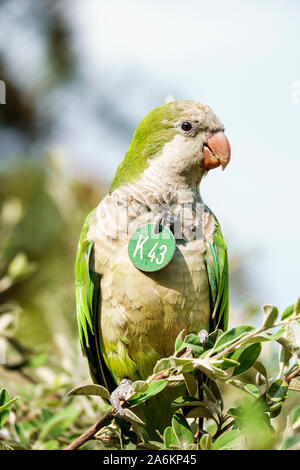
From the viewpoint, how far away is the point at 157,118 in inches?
63.7

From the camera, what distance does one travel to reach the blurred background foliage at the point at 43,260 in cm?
173

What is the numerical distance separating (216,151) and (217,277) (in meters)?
0.38

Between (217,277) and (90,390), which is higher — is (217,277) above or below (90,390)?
above

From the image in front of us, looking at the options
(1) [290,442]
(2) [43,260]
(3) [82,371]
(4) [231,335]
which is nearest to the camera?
(1) [290,442]

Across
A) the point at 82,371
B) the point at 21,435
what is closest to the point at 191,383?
the point at 21,435

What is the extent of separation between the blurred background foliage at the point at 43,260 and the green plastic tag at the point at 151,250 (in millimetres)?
373

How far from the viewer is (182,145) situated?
158 cm

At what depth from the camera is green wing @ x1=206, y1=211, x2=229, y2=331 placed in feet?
4.93

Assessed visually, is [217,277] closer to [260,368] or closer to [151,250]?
[151,250]

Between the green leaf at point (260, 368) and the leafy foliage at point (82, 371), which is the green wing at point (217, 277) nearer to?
the leafy foliage at point (82, 371)

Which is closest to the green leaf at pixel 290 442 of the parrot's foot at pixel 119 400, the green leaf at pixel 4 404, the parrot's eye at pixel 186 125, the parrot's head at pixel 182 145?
the parrot's foot at pixel 119 400

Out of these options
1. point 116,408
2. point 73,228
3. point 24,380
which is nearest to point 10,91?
point 73,228

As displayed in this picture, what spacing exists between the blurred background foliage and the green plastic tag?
1.22 ft

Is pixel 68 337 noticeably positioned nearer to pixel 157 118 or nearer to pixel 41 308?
pixel 41 308
